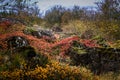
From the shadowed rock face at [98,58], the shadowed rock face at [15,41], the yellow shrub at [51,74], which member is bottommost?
the shadowed rock face at [98,58]

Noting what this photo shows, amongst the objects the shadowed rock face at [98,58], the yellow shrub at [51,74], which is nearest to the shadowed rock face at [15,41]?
the shadowed rock face at [98,58]

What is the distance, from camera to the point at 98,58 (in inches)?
741

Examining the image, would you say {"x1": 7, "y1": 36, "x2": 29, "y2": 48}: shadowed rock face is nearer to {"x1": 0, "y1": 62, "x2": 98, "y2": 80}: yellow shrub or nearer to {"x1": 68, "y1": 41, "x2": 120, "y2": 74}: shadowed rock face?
{"x1": 68, "y1": 41, "x2": 120, "y2": 74}: shadowed rock face

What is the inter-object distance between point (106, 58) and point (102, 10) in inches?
241

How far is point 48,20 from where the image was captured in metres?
47.0

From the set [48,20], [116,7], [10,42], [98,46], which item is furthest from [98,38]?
[48,20]

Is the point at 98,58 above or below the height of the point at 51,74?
below

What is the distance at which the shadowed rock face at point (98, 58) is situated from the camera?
1819 cm

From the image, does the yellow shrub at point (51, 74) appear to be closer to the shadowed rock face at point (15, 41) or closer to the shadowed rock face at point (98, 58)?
the shadowed rock face at point (15, 41)

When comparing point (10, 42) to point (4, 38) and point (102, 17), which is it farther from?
point (102, 17)

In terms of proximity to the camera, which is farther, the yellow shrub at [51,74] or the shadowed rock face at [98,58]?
the shadowed rock face at [98,58]

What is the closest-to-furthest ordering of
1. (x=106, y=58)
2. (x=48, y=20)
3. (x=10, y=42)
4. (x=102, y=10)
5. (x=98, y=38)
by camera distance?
(x=10, y=42), (x=106, y=58), (x=98, y=38), (x=102, y=10), (x=48, y=20)

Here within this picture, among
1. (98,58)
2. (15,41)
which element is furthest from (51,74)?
(98,58)

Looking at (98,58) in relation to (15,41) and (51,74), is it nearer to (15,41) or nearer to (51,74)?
(15,41)
